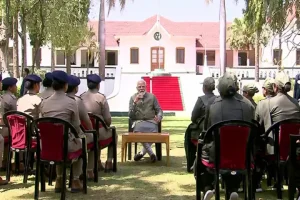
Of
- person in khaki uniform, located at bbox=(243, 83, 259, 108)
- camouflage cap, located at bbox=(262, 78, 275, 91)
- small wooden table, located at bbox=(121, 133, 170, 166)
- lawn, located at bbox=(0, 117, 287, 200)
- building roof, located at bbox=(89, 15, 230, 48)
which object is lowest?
lawn, located at bbox=(0, 117, 287, 200)

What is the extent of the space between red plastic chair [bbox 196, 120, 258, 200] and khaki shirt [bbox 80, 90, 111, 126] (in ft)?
8.99

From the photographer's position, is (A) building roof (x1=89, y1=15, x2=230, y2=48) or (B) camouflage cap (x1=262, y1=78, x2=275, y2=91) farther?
(A) building roof (x1=89, y1=15, x2=230, y2=48)

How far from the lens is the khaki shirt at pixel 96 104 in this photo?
7844 mm

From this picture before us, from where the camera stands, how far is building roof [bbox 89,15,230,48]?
4228cm

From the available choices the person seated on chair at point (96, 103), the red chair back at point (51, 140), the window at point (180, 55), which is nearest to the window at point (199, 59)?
the window at point (180, 55)

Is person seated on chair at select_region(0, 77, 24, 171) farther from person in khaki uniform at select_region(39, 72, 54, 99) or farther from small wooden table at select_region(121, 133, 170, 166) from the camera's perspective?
small wooden table at select_region(121, 133, 170, 166)

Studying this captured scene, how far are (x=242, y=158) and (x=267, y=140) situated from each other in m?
0.94

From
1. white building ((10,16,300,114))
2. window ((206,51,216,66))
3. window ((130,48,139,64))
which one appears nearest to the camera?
white building ((10,16,300,114))

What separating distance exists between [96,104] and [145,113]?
1.41m

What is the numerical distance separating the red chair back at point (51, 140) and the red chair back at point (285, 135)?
7.77 feet

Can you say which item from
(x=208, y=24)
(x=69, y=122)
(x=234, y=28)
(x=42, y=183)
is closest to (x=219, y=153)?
(x=69, y=122)

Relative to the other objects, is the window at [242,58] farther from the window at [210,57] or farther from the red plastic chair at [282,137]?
the red plastic chair at [282,137]

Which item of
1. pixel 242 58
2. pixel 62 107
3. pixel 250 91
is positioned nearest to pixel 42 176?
pixel 62 107

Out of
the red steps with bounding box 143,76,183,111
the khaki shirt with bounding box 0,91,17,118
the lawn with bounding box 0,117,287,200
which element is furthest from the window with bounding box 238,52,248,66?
the khaki shirt with bounding box 0,91,17,118
